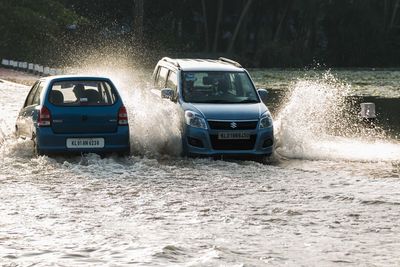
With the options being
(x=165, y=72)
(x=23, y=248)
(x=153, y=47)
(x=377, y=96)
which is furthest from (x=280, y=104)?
(x=153, y=47)

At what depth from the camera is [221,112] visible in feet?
50.1

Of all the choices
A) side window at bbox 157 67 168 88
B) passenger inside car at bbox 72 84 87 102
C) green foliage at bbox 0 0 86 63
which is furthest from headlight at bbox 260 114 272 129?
green foliage at bbox 0 0 86 63

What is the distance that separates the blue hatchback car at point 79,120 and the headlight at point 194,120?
41.2 inches

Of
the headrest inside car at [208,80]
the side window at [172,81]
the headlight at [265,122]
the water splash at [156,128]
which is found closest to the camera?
the headlight at [265,122]

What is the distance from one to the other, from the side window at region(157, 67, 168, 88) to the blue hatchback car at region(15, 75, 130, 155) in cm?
246

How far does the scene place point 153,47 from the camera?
78688 millimetres

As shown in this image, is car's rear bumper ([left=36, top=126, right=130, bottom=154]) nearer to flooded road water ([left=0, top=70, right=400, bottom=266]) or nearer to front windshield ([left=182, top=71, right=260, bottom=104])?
flooded road water ([left=0, top=70, right=400, bottom=266])

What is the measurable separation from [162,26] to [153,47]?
14.5 feet

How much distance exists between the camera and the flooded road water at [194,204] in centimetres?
876

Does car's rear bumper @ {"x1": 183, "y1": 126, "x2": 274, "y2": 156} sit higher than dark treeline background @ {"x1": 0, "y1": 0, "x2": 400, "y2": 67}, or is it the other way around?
dark treeline background @ {"x1": 0, "y1": 0, "x2": 400, "y2": 67}

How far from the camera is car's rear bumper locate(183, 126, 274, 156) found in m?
15.1

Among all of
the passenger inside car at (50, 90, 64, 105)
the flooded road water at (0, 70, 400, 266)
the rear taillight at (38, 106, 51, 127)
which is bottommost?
the flooded road water at (0, 70, 400, 266)

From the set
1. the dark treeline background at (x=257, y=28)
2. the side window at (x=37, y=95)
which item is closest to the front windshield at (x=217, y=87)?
the side window at (x=37, y=95)

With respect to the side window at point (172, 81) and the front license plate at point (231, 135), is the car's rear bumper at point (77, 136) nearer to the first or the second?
the front license plate at point (231, 135)
